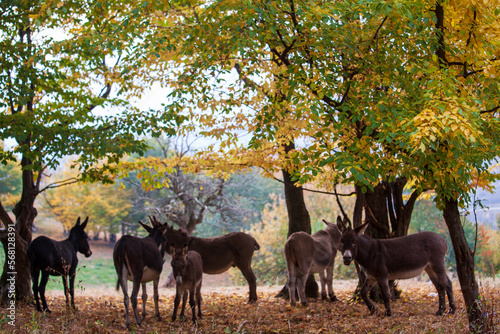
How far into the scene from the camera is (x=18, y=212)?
33.9 ft

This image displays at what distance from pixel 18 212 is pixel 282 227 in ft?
65.1

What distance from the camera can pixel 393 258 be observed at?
319 inches

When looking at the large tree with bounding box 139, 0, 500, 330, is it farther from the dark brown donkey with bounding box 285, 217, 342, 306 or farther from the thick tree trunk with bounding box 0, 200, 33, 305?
the thick tree trunk with bounding box 0, 200, 33, 305

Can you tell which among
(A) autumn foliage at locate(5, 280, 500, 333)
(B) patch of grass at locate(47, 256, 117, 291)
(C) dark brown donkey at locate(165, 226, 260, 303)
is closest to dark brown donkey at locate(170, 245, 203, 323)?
(A) autumn foliage at locate(5, 280, 500, 333)

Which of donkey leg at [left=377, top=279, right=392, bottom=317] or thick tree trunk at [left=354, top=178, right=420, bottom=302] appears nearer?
donkey leg at [left=377, top=279, right=392, bottom=317]

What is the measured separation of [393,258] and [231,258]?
3557mm

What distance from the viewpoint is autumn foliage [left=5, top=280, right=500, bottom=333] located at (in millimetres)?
6949

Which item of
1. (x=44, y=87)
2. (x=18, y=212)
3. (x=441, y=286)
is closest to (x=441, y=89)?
(x=441, y=286)

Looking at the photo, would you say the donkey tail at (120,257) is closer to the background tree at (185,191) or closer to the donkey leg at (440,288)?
the background tree at (185,191)

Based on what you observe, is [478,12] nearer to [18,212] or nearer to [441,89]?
[441,89]

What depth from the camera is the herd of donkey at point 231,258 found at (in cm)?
743

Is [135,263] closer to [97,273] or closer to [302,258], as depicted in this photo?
[302,258]

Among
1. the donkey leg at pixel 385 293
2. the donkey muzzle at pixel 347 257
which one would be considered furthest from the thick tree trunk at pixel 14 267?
the donkey leg at pixel 385 293

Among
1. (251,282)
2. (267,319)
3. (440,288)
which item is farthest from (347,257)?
(251,282)
